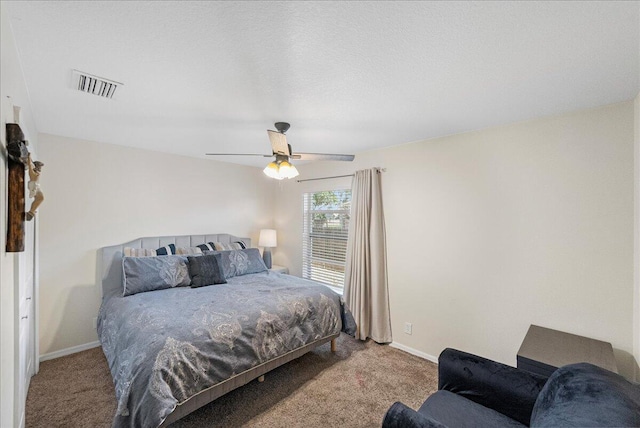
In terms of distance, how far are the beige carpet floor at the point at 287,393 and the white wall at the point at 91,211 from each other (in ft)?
1.70

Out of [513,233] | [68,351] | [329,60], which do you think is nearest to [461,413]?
[513,233]

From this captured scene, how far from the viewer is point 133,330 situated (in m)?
1.96

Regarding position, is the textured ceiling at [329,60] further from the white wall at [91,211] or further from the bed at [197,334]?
the bed at [197,334]

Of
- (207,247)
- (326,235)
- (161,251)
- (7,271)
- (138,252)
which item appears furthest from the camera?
(326,235)

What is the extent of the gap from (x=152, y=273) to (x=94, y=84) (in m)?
1.89

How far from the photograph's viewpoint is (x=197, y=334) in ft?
6.32

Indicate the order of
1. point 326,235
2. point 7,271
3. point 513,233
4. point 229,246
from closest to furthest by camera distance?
1. point 7,271
2. point 513,233
3. point 229,246
4. point 326,235

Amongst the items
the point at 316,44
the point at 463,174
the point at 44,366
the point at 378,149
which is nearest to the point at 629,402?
the point at 316,44

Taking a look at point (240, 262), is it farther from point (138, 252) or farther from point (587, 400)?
point (587, 400)

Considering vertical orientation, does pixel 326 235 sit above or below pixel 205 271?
above

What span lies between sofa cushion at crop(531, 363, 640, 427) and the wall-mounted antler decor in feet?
8.04

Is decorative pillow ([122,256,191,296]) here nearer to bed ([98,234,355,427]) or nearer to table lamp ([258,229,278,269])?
bed ([98,234,355,427])

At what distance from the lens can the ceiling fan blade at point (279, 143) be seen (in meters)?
2.13

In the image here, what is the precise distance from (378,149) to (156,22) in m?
2.67
